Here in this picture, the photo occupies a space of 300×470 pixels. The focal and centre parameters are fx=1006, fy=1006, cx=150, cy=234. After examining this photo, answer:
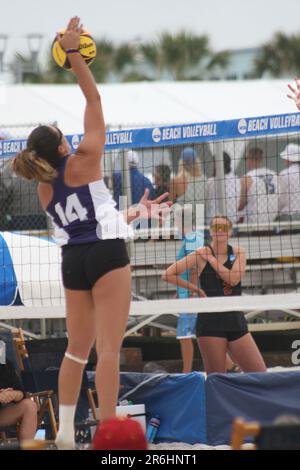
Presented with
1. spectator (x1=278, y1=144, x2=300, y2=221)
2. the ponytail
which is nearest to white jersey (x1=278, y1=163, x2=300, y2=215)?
spectator (x1=278, y1=144, x2=300, y2=221)

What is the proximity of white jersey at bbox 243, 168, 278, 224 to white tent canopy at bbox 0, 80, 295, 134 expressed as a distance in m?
5.52

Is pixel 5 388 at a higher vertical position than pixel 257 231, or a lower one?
lower

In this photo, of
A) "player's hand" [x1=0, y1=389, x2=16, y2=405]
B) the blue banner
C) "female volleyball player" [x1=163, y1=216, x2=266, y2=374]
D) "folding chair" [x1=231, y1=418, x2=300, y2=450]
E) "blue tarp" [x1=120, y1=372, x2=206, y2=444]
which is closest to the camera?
"folding chair" [x1=231, y1=418, x2=300, y2=450]

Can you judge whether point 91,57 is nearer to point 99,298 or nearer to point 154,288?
point 99,298

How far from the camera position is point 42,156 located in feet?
19.0

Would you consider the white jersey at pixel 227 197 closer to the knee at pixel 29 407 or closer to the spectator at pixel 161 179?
the spectator at pixel 161 179

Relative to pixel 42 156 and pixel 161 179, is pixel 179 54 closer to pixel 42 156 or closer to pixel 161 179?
pixel 161 179

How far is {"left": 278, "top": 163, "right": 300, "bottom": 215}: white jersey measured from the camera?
1046 centimetres

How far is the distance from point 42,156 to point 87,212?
0.41 m

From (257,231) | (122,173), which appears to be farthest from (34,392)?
(257,231)

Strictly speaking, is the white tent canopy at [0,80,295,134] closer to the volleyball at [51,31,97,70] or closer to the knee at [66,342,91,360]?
the volleyball at [51,31,97,70]

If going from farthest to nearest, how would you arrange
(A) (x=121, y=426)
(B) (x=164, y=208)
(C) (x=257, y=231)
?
(C) (x=257, y=231)
(B) (x=164, y=208)
(A) (x=121, y=426)
